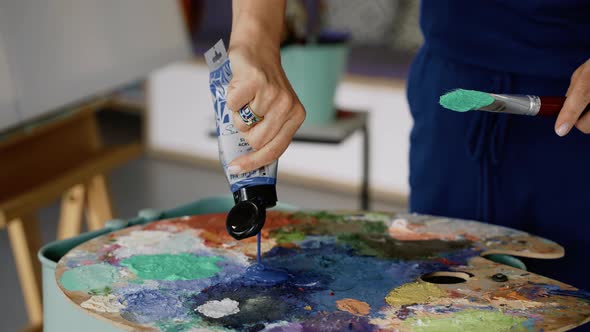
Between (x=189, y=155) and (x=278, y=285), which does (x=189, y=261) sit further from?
(x=189, y=155)

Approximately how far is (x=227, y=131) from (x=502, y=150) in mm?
374

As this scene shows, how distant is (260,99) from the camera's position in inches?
36.2

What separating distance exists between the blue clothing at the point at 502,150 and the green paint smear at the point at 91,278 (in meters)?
0.45

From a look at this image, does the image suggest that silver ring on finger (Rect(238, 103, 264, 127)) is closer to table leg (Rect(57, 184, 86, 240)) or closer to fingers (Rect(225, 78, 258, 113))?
fingers (Rect(225, 78, 258, 113))

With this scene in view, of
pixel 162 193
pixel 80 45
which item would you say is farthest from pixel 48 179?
pixel 162 193

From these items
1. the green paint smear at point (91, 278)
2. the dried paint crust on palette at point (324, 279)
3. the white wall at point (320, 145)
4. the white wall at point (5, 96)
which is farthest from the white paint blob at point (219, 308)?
the white wall at point (320, 145)

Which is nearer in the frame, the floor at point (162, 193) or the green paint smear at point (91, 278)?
the green paint smear at point (91, 278)

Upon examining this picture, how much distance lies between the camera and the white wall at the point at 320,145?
3014 mm

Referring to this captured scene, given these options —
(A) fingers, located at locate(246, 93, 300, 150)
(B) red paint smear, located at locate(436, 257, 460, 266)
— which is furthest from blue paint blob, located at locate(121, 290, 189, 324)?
(B) red paint smear, located at locate(436, 257, 460, 266)

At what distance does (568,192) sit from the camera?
3.31 feet

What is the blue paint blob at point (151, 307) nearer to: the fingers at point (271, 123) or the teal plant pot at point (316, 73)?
the fingers at point (271, 123)

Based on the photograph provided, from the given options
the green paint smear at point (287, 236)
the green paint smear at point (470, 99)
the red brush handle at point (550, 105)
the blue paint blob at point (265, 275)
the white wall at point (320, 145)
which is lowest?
the white wall at point (320, 145)

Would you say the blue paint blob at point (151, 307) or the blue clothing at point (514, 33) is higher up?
the blue clothing at point (514, 33)

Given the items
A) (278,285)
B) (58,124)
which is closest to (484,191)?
(278,285)
